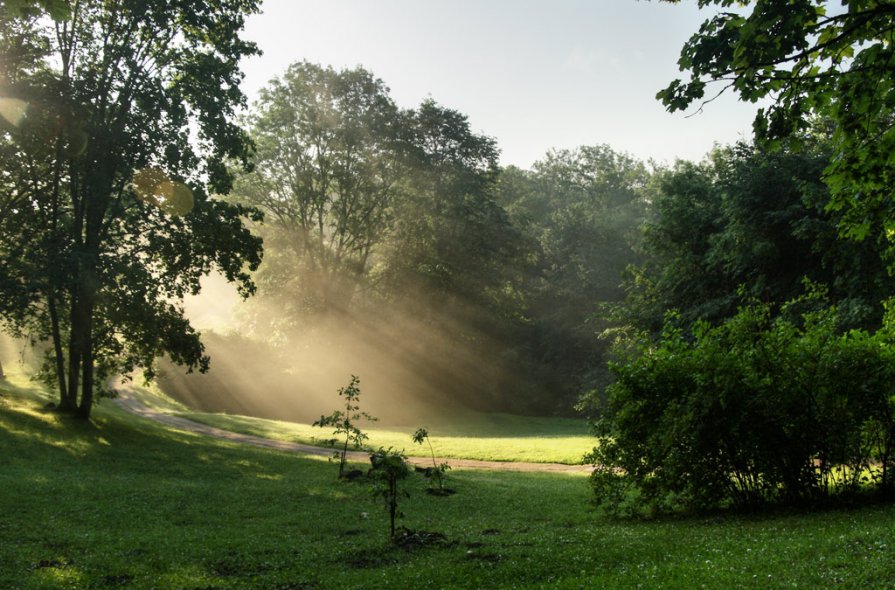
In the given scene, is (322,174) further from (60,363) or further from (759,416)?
(759,416)

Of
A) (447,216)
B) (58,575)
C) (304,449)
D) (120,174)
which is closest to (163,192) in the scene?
(120,174)

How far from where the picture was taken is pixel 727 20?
22.2 ft

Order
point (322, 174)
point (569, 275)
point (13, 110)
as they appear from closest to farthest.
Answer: point (13, 110) < point (322, 174) < point (569, 275)

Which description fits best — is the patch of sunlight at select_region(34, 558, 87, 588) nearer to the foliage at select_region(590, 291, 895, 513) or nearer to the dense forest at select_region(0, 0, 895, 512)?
the dense forest at select_region(0, 0, 895, 512)

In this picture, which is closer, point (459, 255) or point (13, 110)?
point (13, 110)

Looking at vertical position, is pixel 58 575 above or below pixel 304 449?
above

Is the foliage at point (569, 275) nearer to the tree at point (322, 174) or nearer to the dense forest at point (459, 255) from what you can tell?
the dense forest at point (459, 255)

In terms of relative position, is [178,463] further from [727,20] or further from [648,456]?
[727,20]

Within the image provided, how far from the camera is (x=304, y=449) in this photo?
26516 millimetres

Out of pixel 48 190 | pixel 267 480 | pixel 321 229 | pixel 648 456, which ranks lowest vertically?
pixel 267 480

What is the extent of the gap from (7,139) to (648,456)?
22991 mm

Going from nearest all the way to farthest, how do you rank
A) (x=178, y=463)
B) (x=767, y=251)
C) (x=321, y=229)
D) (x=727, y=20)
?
(x=727, y=20), (x=178, y=463), (x=767, y=251), (x=321, y=229)

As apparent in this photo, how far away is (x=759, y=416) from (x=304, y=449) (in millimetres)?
19783

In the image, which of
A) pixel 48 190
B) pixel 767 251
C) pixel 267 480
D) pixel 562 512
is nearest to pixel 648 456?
pixel 562 512
